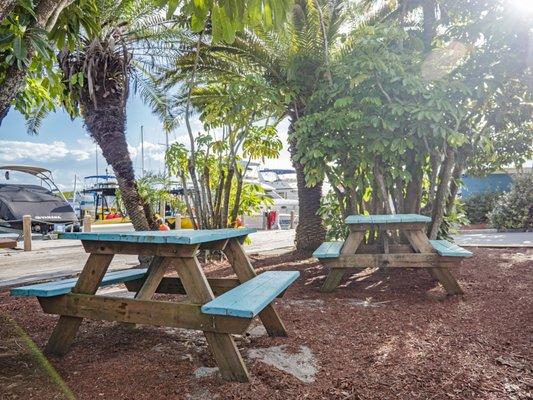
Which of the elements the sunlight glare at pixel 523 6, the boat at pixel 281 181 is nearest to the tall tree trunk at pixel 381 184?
the sunlight glare at pixel 523 6

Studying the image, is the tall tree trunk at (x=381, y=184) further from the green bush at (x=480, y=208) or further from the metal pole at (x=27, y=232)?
the green bush at (x=480, y=208)

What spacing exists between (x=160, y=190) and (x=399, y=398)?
28.3 ft

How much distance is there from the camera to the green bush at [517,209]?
1303cm

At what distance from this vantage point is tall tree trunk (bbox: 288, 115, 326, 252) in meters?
8.09

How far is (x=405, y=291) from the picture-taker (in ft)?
15.1

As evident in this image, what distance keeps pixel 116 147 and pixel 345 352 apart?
617 centimetres

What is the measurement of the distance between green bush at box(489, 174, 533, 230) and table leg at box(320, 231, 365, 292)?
11105 mm

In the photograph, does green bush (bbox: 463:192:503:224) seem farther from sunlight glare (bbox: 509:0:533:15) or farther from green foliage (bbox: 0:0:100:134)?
green foliage (bbox: 0:0:100:134)

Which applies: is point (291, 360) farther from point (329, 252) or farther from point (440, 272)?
point (440, 272)

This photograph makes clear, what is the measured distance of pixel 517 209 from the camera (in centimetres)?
1316

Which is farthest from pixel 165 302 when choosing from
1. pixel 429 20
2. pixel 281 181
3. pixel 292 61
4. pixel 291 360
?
pixel 281 181

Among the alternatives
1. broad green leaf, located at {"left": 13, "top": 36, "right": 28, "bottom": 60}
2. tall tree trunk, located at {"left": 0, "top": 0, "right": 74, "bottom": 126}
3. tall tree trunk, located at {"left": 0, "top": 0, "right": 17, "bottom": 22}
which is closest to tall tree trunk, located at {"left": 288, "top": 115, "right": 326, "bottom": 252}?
tall tree trunk, located at {"left": 0, "top": 0, "right": 74, "bottom": 126}

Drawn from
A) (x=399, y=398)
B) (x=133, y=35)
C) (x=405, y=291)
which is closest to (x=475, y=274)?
(x=405, y=291)

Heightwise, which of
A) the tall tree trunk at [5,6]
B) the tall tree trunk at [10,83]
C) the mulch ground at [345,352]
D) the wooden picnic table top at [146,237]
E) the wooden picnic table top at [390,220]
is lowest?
the mulch ground at [345,352]
